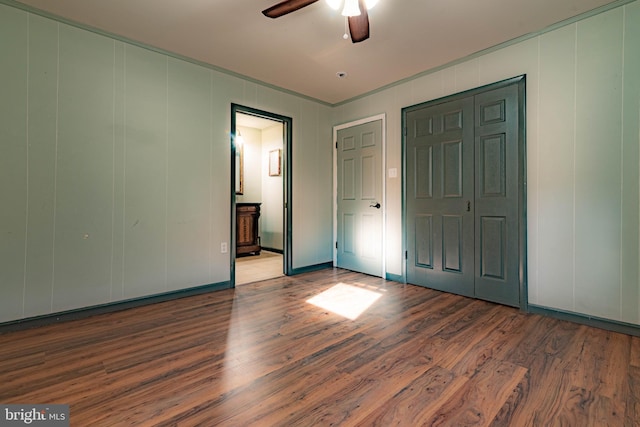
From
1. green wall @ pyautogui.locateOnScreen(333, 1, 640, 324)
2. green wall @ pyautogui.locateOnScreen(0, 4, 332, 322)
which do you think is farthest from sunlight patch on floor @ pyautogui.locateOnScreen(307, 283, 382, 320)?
green wall @ pyautogui.locateOnScreen(333, 1, 640, 324)

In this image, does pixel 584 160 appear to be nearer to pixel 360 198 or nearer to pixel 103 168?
pixel 360 198

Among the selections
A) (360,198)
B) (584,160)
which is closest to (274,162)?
(360,198)

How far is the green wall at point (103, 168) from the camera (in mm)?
2336

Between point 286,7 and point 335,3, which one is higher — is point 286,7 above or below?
below

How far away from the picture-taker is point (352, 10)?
6.25 feet

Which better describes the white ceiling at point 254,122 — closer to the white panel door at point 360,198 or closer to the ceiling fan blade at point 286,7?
Answer: the white panel door at point 360,198

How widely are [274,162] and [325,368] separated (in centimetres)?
475

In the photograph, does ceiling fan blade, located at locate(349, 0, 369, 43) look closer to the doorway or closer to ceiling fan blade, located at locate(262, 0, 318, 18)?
ceiling fan blade, located at locate(262, 0, 318, 18)

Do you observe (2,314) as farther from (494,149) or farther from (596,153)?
(596,153)

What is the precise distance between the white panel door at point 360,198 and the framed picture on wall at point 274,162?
1.77 meters

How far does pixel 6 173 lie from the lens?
2289mm

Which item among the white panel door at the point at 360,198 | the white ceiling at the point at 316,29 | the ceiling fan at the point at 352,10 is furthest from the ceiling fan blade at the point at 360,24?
the white panel door at the point at 360,198

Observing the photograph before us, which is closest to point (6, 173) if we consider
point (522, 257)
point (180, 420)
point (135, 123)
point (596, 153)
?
point (135, 123)

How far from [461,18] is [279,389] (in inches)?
118
